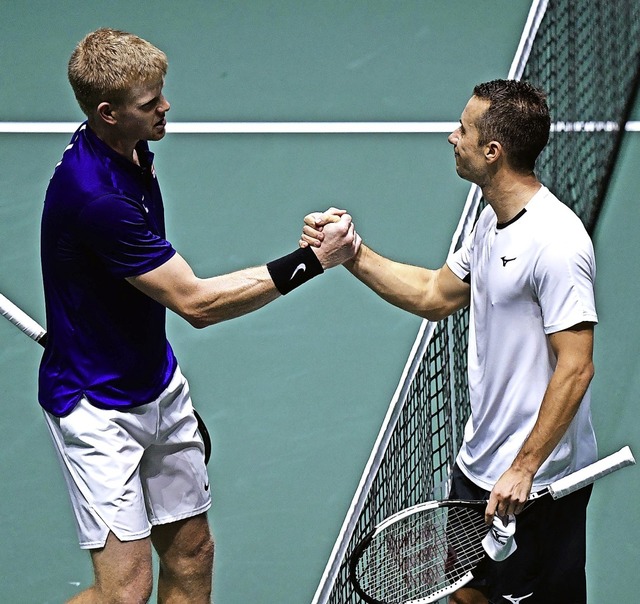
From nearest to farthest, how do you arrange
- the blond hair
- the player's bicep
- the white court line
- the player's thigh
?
the blond hair
the player's bicep
the player's thigh
the white court line

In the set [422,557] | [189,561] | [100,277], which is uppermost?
[100,277]

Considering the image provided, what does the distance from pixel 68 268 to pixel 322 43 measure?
13.9ft

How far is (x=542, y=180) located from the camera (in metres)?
6.18

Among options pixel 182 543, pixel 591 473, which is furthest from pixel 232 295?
pixel 591 473

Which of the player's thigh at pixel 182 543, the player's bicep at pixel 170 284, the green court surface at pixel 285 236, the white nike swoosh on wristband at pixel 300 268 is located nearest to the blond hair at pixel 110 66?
the player's bicep at pixel 170 284

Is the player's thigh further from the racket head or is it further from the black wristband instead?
the black wristband

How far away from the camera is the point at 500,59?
24.1ft

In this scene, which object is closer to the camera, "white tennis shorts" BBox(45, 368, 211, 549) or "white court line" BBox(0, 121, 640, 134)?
"white tennis shorts" BBox(45, 368, 211, 549)

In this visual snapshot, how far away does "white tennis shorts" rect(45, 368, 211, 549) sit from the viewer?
12.7 feet

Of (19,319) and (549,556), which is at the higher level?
(19,319)

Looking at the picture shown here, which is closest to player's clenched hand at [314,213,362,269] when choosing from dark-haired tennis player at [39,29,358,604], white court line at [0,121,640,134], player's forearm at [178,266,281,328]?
dark-haired tennis player at [39,29,358,604]

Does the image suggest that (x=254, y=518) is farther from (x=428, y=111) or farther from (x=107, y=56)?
(x=428, y=111)

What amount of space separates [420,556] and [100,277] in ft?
4.37

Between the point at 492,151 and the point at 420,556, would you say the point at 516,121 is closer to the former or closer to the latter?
the point at 492,151
